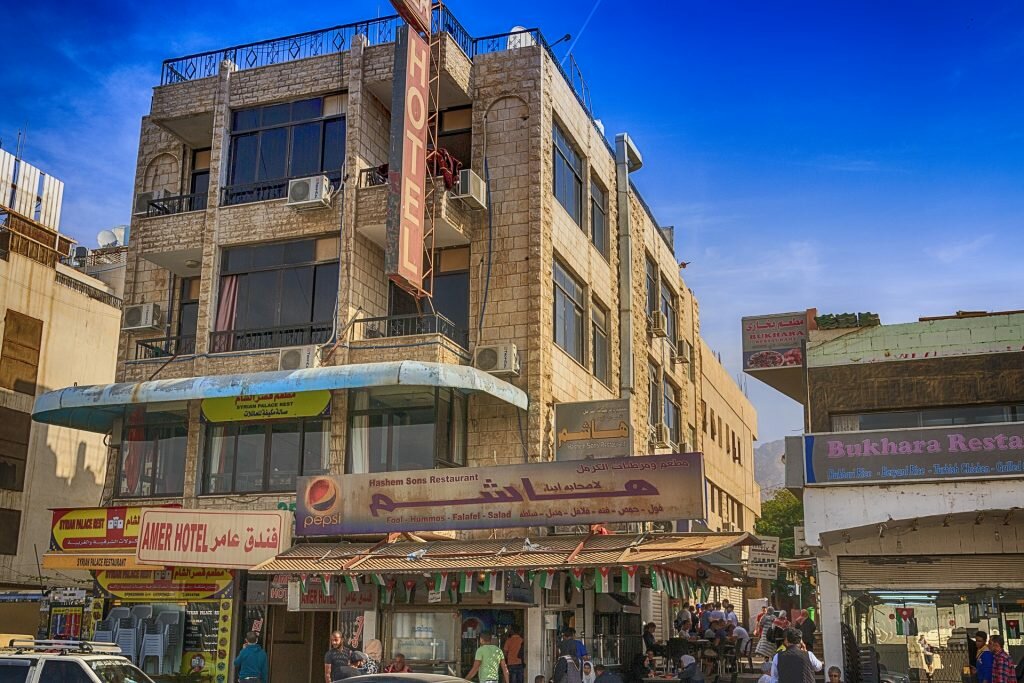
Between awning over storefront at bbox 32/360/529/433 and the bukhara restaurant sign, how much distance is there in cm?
645

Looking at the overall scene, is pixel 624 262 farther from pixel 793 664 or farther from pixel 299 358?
pixel 793 664

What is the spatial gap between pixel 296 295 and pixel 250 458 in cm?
378

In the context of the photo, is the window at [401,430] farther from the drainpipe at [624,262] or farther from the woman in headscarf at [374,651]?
the drainpipe at [624,262]

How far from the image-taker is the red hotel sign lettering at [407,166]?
68.6 feet

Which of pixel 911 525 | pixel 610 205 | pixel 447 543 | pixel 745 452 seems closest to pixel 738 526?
pixel 745 452

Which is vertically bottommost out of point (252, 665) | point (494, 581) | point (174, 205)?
point (252, 665)

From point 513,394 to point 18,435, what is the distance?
1832 cm

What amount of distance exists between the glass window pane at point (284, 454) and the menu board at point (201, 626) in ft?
9.18

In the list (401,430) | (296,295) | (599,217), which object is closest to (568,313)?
(599,217)

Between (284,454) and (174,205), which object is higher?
(174,205)

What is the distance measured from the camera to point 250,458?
74.6 ft

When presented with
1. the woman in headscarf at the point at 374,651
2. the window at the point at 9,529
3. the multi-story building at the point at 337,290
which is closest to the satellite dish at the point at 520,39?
the multi-story building at the point at 337,290

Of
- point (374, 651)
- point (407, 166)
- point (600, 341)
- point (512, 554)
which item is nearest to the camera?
point (512, 554)

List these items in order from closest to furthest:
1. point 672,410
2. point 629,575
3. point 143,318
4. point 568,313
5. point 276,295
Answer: point 629,575 < point 276,295 < point 143,318 < point 568,313 < point 672,410
